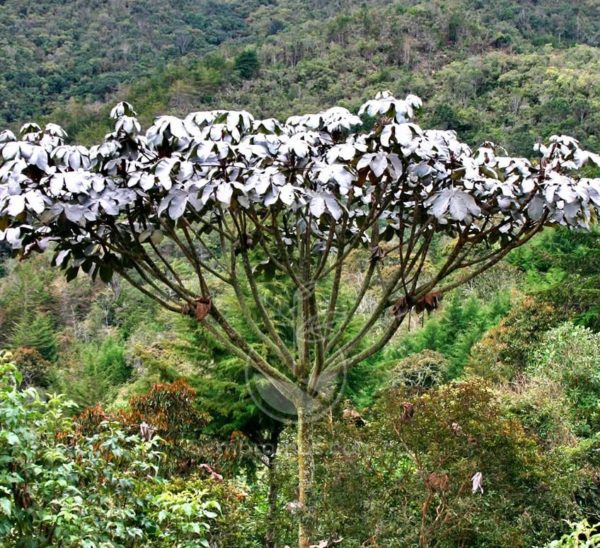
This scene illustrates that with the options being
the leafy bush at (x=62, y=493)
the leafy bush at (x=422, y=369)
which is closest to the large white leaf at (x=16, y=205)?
the leafy bush at (x=62, y=493)

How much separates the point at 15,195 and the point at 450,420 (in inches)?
104

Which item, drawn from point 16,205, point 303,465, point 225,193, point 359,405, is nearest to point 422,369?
point 359,405

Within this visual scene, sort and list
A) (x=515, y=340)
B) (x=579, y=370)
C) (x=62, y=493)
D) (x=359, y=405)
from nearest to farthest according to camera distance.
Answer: (x=62, y=493) → (x=579, y=370) → (x=359, y=405) → (x=515, y=340)

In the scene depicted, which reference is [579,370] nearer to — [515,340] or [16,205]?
[515,340]

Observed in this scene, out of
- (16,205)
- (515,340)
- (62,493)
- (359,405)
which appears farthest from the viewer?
(515,340)

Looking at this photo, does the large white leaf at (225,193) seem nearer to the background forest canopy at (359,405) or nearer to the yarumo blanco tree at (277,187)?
the yarumo blanco tree at (277,187)

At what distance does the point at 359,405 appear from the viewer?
10.4 meters

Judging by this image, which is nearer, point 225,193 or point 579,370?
point 225,193

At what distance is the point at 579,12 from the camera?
5412 centimetres

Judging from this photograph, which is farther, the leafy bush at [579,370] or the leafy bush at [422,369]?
the leafy bush at [422,369]

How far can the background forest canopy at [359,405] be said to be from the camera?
2709 millimetres

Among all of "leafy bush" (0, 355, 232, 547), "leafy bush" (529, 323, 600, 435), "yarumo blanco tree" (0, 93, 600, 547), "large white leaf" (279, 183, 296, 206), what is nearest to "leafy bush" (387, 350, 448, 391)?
"leafy bush" (529, 323, 600, 435)

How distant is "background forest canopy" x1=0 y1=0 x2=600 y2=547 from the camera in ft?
8.89

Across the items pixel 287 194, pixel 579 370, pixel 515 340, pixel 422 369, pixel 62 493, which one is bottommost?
pixel 422 369
